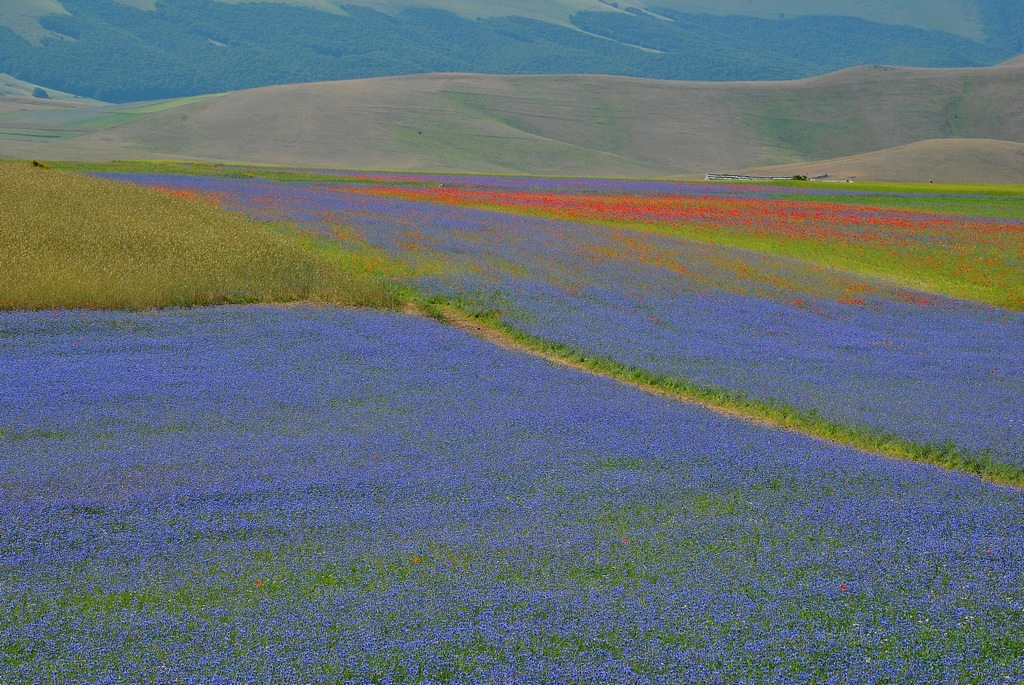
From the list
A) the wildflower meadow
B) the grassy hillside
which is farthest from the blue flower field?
the grassy hillside

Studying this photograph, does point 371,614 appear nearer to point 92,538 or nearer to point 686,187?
point 92,538

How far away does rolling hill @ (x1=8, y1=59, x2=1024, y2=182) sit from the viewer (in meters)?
132

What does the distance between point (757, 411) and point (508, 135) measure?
6194 inches

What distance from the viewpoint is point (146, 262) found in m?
22.5

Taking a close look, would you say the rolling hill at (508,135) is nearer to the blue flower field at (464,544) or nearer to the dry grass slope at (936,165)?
the dry grass slope at (936,165)

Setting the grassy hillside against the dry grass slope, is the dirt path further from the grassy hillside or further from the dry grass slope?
the dry grass slope

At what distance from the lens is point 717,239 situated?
42.7 m

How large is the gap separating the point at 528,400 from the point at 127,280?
10806 mm

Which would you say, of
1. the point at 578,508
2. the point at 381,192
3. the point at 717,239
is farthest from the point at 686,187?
the point at 578,508

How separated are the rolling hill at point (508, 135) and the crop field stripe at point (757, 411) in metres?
100

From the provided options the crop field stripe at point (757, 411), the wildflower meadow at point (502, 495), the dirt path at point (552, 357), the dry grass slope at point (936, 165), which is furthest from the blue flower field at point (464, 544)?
the dry grass slope at point (936, 165)

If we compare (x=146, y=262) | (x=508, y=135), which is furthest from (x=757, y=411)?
(x=508, y=135)

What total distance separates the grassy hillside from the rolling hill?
284 feet

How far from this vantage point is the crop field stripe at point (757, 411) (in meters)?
11.9
